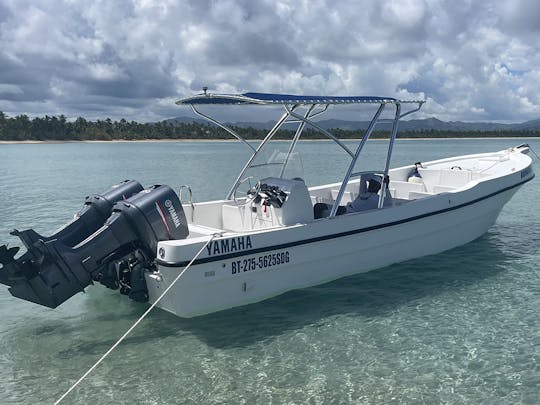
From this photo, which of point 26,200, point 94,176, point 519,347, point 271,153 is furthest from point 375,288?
point 94,176

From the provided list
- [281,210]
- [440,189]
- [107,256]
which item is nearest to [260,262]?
[281,210]

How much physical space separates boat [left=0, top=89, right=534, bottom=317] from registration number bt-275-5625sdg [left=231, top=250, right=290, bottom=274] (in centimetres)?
2

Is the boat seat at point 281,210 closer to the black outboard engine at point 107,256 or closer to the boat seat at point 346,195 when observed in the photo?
the black outboard engine at point 107,256

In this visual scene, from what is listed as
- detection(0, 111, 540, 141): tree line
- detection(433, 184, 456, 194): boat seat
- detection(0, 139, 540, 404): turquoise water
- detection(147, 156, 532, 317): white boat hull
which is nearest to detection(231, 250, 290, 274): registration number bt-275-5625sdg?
detection(147, 156, 532, 317): white boat hull

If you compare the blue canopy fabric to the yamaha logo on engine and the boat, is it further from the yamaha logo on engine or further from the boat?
the yamaha logo on engine

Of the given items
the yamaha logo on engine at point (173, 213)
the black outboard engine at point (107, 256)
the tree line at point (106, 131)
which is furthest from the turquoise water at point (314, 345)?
the tree line at point (106, 131)

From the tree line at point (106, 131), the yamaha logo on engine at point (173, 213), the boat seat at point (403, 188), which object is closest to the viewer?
the yamaha logo on engine at point (173, 213)

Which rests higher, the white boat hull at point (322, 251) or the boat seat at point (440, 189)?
the boat seat at point (440, 189)

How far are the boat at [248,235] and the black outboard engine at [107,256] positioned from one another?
0.04 feet

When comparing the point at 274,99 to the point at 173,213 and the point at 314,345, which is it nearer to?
the point at 173,213

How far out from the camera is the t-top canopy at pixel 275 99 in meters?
6.85

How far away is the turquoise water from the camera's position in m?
5.00

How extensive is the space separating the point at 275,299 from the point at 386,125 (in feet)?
12.6

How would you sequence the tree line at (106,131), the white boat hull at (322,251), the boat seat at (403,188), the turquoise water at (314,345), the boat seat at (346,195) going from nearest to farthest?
1. the turquoise water at (314,345)
2. the white boat hull at (322,251)
3. the boat seat at (346,195)
4. the boat seat at (403,188)
5. the tree line at (106,131)
